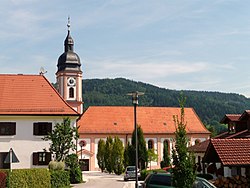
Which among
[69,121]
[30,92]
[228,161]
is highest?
[30,92]

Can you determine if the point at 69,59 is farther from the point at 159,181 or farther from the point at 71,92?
the point at 159,181

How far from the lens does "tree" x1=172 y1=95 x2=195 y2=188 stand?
15414mm

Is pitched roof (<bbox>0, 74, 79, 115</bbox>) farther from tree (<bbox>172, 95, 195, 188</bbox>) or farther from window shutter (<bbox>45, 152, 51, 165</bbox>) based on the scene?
tree (<bbox>172, 95, 195, 188</bbox>)

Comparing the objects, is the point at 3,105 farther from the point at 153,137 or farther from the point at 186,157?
the point at 153,137

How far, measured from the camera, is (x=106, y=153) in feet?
198

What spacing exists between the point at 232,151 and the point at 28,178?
555 inches

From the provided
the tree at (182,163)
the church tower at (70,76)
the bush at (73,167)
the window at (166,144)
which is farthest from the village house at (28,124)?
the window at (166,144)

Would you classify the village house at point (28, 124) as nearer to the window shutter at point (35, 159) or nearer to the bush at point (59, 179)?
the window shutter at point (35, 159)

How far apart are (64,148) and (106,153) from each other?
25531 mm

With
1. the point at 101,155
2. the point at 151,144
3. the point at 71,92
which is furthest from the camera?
the point at 151,144

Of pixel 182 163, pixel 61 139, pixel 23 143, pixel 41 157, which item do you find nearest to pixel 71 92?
pixel 23 143

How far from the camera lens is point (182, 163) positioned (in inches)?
609

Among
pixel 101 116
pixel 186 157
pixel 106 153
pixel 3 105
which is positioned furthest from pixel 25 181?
pixel 101 116

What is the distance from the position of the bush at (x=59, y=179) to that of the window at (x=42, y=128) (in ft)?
26.4
